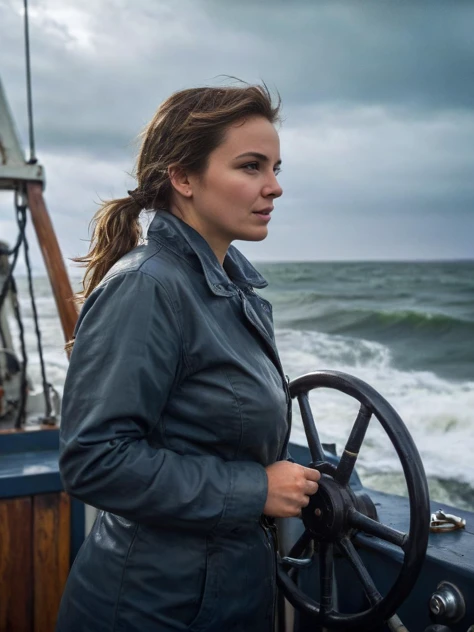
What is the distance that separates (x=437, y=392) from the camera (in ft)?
38.2

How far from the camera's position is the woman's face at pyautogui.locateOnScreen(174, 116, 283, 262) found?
1.26 meters

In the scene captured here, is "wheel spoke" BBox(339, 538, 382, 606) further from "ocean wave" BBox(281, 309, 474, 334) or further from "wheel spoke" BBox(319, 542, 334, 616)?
"ocean wave" BBox(281, 309, 474, 334)

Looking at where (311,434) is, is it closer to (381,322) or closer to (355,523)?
(355,523)

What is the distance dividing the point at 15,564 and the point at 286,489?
127 cm

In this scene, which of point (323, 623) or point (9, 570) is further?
point (9, 570)

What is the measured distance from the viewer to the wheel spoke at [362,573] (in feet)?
4.87

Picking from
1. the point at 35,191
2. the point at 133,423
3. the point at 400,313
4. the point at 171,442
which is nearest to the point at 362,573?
the point at 171,442

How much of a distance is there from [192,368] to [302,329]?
1709cm

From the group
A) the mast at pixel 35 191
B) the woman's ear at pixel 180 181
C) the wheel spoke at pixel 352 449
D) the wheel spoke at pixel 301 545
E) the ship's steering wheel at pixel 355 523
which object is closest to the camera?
the woman's ear at pixel 180 181

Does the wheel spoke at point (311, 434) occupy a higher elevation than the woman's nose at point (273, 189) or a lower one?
lower

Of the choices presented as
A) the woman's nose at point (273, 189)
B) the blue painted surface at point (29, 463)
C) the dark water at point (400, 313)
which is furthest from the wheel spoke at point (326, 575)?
the dark water at point (400, 313)

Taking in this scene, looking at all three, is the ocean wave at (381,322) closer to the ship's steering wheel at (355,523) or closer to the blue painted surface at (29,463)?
the blue painted surface at (29,463)

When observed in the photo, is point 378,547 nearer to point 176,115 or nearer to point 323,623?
point 323,623

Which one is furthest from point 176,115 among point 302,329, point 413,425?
point 302,329
